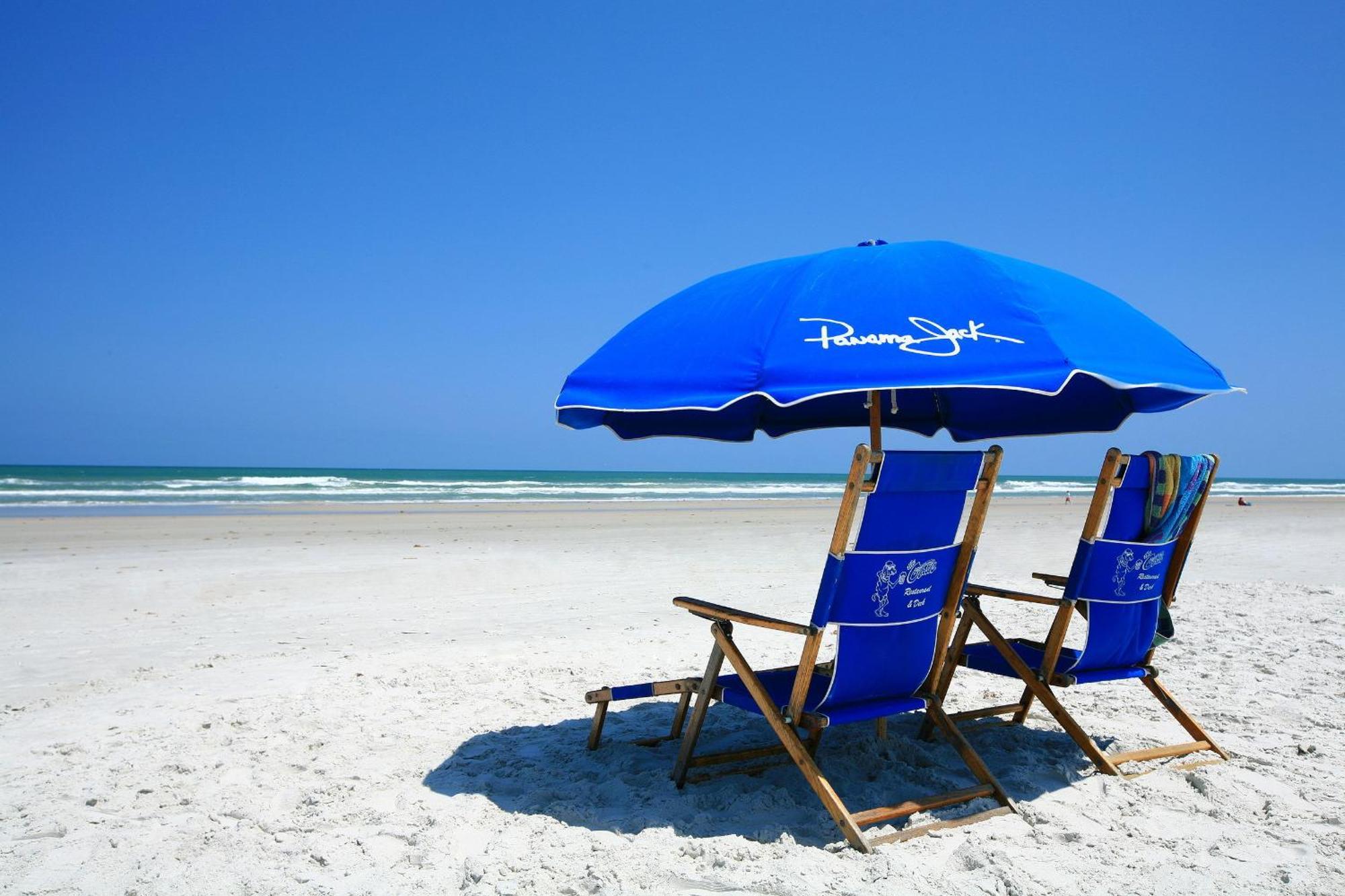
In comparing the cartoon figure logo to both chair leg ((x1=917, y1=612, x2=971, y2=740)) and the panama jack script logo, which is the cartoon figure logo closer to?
the panama jack script logo

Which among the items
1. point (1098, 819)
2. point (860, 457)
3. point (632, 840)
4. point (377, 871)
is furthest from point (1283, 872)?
point (377, 871)

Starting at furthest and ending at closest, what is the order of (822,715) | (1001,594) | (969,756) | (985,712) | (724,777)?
(985,712) → (1001,594) → (724,777) → (969,756) → (822,715)

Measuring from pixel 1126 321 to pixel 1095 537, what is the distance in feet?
2.53

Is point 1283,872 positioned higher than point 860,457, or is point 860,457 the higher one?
point 860,457

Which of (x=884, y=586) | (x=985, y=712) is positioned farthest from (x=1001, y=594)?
(x=884, y=586)

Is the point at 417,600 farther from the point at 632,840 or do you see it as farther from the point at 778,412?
the point at 632,840

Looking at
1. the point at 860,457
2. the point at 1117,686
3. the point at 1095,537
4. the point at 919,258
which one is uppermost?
A: the point at 919,258

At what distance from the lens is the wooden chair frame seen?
2.98m

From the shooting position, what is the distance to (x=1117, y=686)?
512 cm

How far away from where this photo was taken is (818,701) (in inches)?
126

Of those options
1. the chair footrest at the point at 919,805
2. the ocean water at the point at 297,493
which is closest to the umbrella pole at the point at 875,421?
the chair footrest at the point at 919,805

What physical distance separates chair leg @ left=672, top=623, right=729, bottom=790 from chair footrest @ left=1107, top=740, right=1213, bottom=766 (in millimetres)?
1544

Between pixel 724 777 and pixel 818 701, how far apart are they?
2.11 feet

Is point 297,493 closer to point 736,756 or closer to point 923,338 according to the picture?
point 736,756
